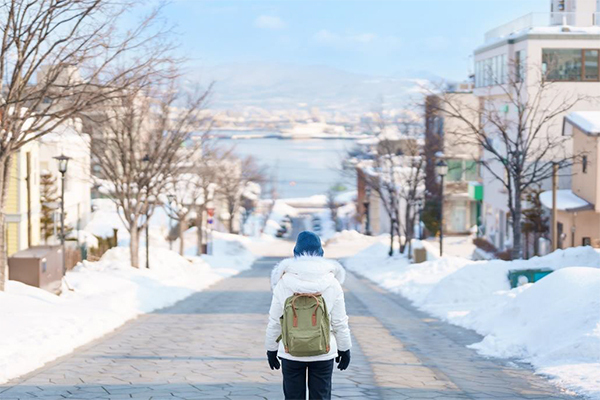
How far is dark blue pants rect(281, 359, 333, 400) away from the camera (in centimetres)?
634

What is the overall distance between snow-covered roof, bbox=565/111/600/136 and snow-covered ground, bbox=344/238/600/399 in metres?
11.3

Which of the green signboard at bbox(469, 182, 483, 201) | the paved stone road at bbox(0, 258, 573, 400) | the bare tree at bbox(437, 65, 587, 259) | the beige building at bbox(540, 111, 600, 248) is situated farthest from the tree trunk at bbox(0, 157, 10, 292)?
the green signboard at bbox(469, 182, 483, 201)

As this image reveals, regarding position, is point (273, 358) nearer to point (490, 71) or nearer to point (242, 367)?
point (242, 367)

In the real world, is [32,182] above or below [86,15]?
below

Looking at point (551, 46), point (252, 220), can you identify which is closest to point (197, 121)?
point (551, 46)

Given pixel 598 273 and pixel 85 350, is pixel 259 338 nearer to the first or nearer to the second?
pixel 85 350

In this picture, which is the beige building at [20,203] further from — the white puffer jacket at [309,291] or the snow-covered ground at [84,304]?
the white puffer jacket at [309,291]

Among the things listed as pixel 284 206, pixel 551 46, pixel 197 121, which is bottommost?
pixel 284 206

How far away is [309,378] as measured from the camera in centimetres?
639

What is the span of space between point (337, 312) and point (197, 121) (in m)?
28.8

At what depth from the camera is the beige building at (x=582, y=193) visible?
3212 cm

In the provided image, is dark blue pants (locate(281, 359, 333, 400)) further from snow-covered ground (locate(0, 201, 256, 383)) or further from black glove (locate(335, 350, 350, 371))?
snow-covered ground (locate(0, 201, 256, 383))

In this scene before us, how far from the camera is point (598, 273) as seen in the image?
13.7 metres

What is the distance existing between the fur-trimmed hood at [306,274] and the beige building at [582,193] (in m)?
26.0
